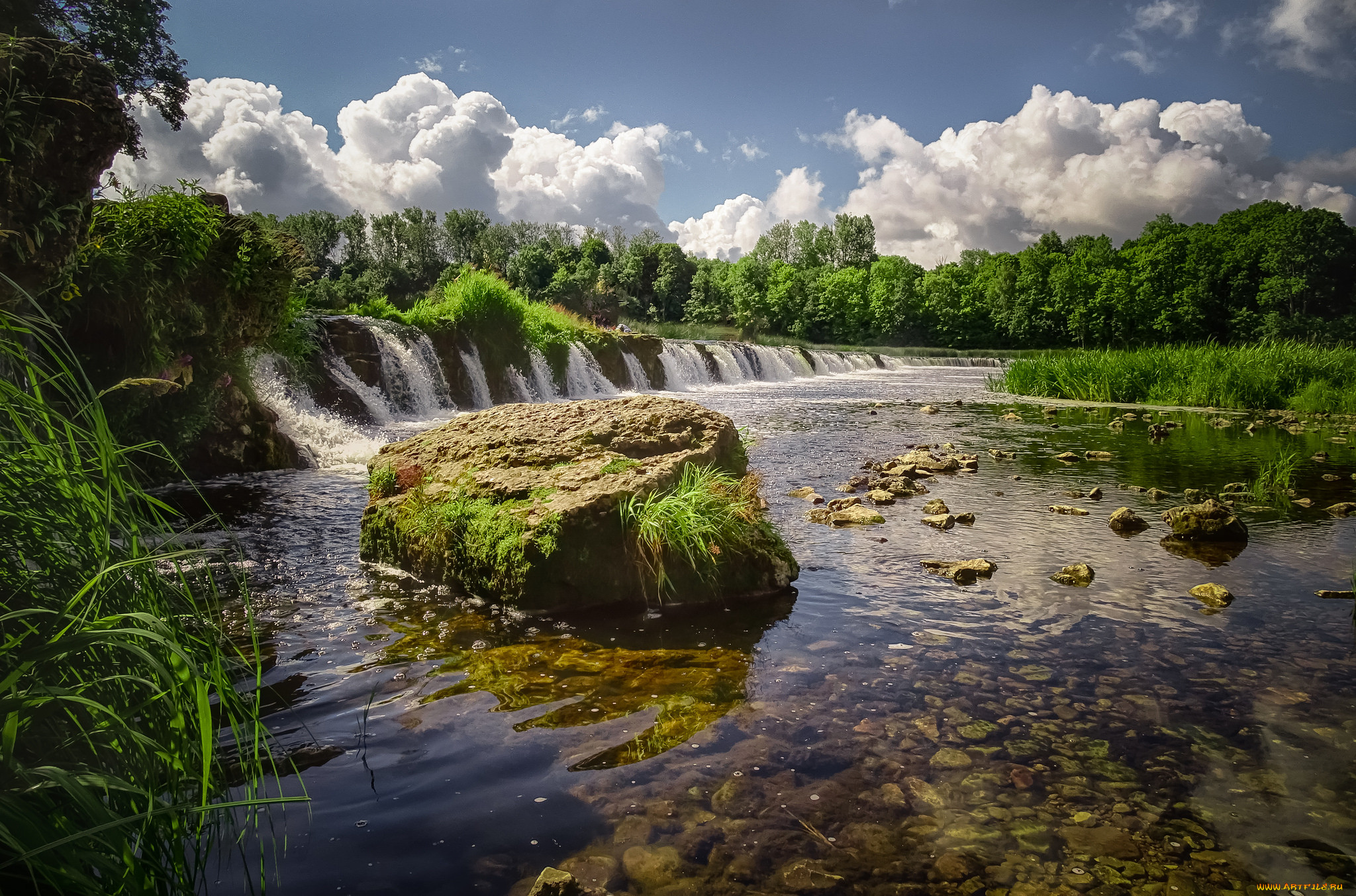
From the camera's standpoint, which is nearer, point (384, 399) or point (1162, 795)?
point (1162, 795)

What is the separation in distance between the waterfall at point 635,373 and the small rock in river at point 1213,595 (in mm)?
19827

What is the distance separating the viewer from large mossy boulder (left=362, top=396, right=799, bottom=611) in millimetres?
4332

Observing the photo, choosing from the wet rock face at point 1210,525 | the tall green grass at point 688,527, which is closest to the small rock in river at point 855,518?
the tall green grass at point 688,527

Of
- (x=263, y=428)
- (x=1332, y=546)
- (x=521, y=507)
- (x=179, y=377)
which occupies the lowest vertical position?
(x=1332, y=546)

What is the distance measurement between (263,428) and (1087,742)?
9764mm

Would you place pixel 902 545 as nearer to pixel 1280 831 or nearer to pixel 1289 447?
pixel 1280 831

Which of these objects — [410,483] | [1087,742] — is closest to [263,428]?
[410,483]

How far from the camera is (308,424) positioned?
1084cm

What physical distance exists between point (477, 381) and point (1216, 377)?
60.2ft

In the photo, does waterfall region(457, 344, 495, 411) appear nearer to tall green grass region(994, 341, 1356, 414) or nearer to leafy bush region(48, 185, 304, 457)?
leafy bush region(48, 185, 304, 457)

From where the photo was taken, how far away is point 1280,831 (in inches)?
89.9

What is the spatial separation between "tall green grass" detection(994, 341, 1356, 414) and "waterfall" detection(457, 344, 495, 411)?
1648cm

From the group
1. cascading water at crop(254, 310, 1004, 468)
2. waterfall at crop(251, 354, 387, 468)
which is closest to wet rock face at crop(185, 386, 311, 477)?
waterfall at crop(251, 354, 387, 468)

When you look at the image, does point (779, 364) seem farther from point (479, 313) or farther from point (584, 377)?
point (479, 313)
